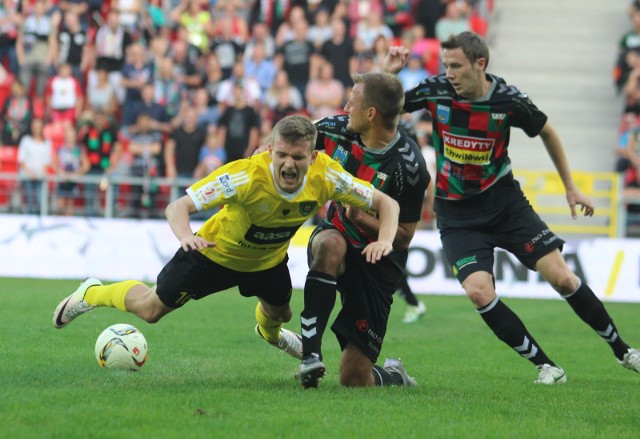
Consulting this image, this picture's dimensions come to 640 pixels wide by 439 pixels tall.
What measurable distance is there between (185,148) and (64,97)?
8.97ft

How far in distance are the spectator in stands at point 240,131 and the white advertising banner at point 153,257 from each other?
187 centimetres

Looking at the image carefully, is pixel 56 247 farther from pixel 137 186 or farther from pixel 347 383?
pixel 347 383

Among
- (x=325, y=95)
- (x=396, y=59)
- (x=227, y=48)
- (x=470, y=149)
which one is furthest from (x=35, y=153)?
(x=470, y=149)

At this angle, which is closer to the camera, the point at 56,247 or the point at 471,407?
the point at 471,407

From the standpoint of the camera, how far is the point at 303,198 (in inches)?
273

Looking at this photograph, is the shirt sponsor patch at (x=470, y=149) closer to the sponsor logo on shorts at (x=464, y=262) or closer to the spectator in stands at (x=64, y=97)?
the sponsor logo on shorts at (x=464, y=262)

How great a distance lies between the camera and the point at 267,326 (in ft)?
26.1

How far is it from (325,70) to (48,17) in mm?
5634

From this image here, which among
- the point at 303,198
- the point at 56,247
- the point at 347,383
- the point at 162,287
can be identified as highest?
the point at 303,198

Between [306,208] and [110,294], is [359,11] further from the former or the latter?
[306,208]

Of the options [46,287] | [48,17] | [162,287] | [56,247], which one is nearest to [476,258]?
[162,287]

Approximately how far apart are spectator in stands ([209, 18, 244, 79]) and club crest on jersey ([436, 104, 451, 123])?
1220 cm

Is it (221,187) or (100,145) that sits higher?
(221,187)

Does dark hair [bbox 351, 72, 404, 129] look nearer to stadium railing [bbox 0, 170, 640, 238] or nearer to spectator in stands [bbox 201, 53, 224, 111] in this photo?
stadium railing [bbox 0, 170, 640, 238]
